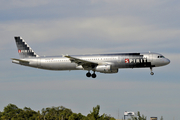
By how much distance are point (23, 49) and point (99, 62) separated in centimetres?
2537

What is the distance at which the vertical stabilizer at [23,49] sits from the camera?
100 meters

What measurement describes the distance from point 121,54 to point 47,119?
88.3m

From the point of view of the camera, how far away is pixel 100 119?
94.3 metres

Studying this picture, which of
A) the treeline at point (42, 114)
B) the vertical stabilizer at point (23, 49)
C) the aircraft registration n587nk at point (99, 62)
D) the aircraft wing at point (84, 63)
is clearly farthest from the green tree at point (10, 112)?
the aircraft wing at point (84, 63)

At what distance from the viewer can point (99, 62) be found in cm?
8994

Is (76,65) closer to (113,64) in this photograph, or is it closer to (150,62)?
(113,64)

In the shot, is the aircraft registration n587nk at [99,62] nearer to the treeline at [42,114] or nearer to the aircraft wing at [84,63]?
the aircraft wing at [84,63]

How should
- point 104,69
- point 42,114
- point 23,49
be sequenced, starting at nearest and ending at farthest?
point 104,69, point 23,49, point 42,114

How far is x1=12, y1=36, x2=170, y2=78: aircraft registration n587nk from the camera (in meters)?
87.8

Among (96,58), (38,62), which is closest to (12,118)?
(38,62)

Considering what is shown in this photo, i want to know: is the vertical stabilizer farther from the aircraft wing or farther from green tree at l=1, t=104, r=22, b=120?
green tree at l=1, t=104, r=22, b=120

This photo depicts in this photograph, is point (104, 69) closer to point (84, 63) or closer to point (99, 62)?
point (99, 62)

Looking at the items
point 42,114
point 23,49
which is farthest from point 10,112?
point 23,49

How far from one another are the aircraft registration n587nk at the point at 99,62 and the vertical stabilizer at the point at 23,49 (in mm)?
3794
